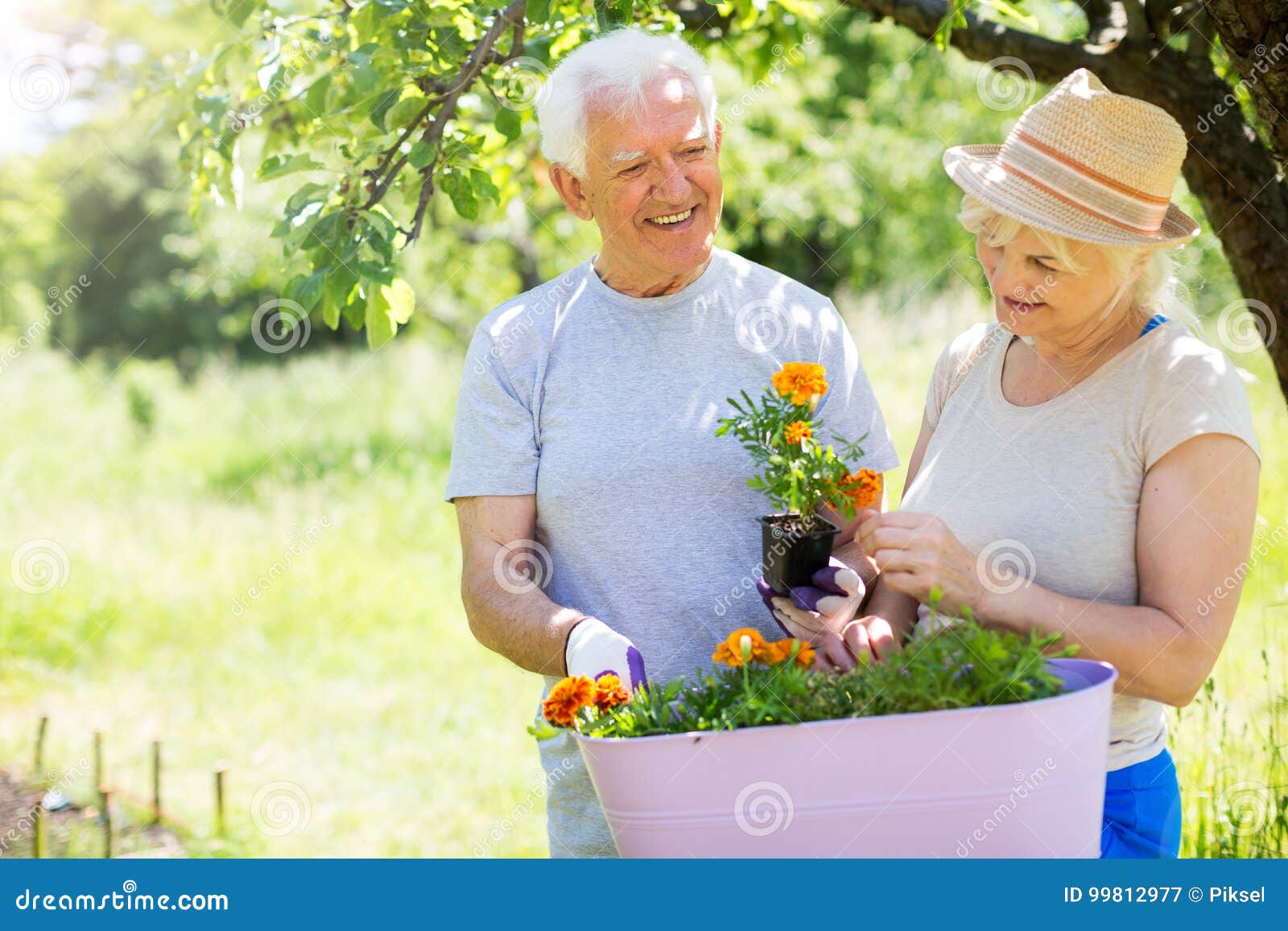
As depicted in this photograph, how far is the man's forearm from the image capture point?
1.96 metres

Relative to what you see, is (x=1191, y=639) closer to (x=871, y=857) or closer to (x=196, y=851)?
(x=871, y=857)

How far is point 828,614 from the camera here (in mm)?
1855

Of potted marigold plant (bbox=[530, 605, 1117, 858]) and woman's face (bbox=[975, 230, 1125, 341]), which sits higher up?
woman's face (bbox=[975, 230, 1125, 341])

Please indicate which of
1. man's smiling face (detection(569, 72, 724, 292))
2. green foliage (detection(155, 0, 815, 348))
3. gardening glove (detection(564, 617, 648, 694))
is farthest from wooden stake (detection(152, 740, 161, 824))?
man's smiling face (detection(569, 72, 724, 292))

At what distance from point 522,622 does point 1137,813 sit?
3.37ft

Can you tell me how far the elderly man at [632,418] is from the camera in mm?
2062

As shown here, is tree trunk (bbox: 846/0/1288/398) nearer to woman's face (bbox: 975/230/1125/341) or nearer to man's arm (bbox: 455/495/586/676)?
woman's face (bbox: 975/230/1125/341)

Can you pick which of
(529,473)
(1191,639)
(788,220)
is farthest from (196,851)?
(788,220)

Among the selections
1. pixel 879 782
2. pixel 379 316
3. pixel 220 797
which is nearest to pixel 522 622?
pixel 879 782

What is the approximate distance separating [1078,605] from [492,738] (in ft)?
12.5

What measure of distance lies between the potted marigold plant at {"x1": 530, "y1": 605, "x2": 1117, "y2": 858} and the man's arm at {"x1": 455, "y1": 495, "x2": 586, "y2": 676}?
422 mm

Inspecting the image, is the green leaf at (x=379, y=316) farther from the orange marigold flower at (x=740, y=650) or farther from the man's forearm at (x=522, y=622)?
the orange marigold flower at (x=740, y=650)

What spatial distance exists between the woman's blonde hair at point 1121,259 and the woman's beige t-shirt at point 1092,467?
0.07 metres

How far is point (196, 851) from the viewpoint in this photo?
4113mm
